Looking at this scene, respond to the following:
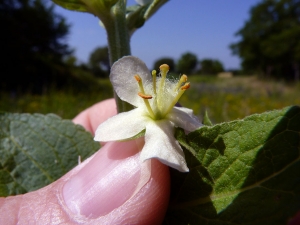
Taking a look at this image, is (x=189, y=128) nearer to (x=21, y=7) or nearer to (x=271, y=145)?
(x=271, y=145)

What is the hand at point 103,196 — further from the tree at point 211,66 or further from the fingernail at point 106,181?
the tree at point 211,66

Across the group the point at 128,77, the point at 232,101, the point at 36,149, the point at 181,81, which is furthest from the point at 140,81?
the point at 232,101

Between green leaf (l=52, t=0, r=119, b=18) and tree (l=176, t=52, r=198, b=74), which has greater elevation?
green leaf (l=52, t=0, r=119, b=18)

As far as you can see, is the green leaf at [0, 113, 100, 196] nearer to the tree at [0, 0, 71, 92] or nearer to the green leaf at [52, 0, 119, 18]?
the green leaf at [52, 0, 119, 18]

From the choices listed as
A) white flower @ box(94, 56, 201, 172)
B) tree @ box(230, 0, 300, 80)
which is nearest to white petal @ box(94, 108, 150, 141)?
white flower @ box(94, 56, 201, 172)

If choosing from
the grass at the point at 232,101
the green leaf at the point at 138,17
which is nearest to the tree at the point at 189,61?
the grass at the point at 232,101

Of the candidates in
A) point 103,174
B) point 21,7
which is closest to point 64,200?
point 103,174
